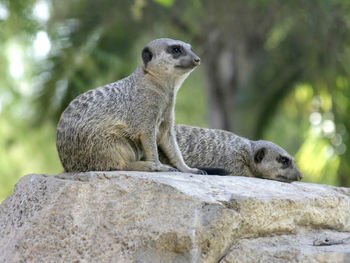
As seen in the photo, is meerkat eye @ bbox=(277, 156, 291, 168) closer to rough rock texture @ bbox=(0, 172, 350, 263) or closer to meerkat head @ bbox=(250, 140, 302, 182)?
meerkat head @ bbox=(250, 140, 302, 182)

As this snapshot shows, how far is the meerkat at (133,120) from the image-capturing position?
548cm

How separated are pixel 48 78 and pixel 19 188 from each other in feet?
26.9

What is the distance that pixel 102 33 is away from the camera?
14211mm

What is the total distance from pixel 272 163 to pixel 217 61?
1108cm

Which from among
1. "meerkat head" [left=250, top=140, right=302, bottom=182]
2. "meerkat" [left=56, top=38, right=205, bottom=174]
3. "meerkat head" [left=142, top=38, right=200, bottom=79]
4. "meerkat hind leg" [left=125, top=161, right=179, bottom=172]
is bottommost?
"meerkat head" [left=250, top=140, right=302, bottom=182]

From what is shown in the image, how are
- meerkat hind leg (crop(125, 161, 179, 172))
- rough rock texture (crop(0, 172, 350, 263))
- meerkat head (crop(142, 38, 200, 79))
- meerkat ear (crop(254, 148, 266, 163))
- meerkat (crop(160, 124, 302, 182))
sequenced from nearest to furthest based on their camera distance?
rough rock texture (crop(0, 172, 350, 263))
meerkat hind leg (crop(125, 161, 179, 172))
meerkat head (crop(142, 38, 200, 79))
meerkat (crop(160, 124, 302, 182))
meerkat ear (crop(254, 148, 266, 163))

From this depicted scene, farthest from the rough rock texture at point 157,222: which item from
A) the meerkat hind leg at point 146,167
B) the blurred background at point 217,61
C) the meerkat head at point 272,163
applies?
the blurred background at point 217,61

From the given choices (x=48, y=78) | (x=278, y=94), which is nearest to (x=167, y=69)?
(x=48, y=78)

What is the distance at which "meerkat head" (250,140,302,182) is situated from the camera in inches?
265

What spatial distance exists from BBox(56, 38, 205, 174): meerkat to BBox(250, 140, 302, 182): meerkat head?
4.71 ft

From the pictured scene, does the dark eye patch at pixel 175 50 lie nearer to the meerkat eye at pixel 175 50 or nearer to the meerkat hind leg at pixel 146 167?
the meerkat eye at pixel 175 50

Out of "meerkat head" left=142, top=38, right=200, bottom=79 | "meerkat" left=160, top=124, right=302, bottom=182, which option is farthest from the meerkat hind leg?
"meerkat" left=160, top=124, right=302, bottom=182

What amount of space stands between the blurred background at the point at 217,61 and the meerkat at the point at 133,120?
6402 mm

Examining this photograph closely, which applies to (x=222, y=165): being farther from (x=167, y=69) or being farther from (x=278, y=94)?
(x=278, y=94)
